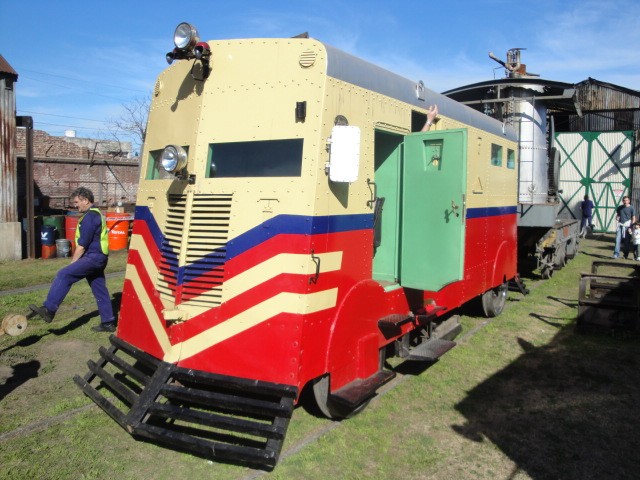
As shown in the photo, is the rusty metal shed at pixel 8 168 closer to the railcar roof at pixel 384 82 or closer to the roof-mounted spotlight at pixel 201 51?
the roof-mounted spotlight at pixel 201 51

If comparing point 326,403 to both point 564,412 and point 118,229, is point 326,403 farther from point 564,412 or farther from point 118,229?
point 118,229

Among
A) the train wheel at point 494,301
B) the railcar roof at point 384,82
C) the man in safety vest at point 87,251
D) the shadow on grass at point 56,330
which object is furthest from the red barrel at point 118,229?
the railcar roof at point 384,82

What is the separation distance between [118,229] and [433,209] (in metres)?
11.3

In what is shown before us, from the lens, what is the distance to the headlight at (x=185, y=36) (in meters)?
4.33

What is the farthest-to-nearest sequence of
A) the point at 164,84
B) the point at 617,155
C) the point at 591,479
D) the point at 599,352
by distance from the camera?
the point at 617,155 → the point at 599,352 → the point at 164,84 → the point at 591,479

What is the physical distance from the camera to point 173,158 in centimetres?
428

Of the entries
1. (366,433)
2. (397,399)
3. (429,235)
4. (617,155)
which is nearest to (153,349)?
(366,433)

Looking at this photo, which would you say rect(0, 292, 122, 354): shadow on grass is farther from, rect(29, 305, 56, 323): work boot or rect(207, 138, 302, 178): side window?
rect(207, 138, 302, 178): side window

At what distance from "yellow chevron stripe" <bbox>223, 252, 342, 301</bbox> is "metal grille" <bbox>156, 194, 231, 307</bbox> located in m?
0.13

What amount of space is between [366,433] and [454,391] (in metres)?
1.37

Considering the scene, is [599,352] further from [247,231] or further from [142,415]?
[142,415]

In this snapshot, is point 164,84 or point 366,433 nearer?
point 366,433

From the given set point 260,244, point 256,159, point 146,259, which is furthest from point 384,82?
point 146,259

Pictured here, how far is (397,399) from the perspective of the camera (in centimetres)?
502
